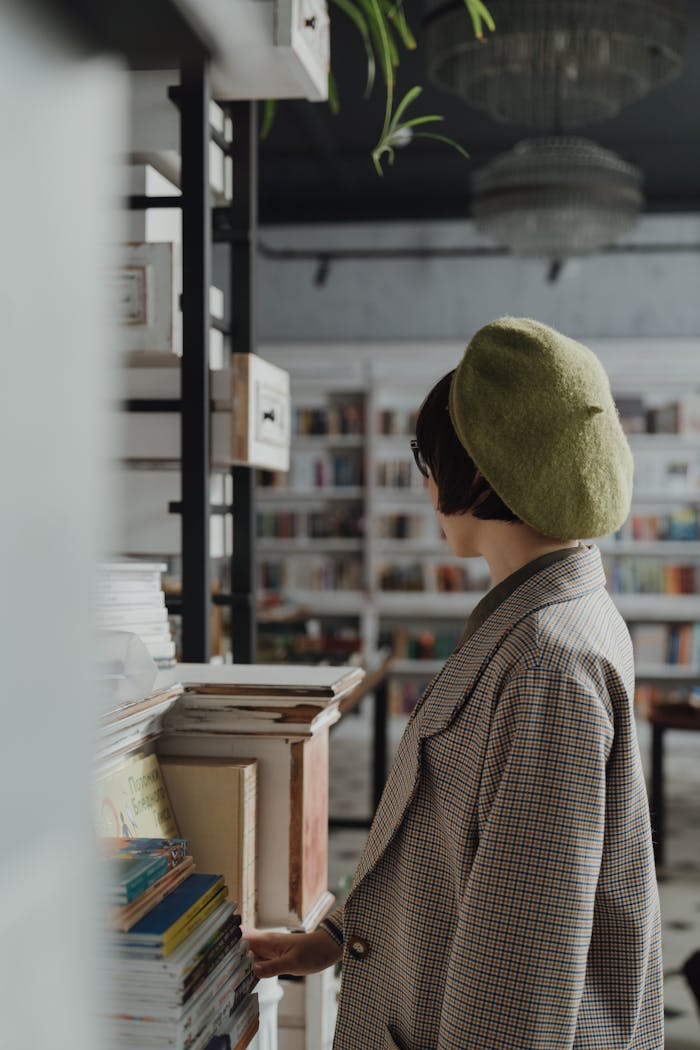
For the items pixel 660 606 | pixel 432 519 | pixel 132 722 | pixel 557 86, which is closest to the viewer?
pixel 132 722

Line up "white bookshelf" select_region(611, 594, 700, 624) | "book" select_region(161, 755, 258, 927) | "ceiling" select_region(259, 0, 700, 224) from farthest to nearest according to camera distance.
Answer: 1. "white bookshelf" select_region(611, 594, 700, 624)
2. "ceiling" select_region(259, 0, 700, 224)
3. "book" select_region(161, 755, 258, 927)

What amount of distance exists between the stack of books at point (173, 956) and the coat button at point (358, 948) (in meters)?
0.11

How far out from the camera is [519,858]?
0.94 m

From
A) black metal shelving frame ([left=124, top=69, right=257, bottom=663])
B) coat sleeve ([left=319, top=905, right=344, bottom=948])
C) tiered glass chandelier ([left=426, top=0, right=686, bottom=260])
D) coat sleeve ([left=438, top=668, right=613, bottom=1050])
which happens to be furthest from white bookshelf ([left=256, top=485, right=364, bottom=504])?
coat sleeve ([left=438, top=668, right=613, bottom=1050])

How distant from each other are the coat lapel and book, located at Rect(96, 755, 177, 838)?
28 centimetres

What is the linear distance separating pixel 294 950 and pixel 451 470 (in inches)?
22.6

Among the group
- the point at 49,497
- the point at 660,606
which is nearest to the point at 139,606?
the point at 49,497

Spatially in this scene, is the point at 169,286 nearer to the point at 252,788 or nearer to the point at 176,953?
the point at 252,788

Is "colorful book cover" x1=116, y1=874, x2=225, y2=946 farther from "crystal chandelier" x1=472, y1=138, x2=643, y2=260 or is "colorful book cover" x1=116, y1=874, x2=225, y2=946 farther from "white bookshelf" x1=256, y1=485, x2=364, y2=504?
"white bookshelf" x1=256, y1=485, x2=364, y2=504

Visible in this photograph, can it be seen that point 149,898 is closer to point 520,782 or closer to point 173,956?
point 173,956

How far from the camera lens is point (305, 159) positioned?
7141mm

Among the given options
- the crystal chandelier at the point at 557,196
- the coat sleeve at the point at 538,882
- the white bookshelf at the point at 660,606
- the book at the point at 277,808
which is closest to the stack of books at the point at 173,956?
the coat sleeve at the point at 538,882

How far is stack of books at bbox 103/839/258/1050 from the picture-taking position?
35.9 inches

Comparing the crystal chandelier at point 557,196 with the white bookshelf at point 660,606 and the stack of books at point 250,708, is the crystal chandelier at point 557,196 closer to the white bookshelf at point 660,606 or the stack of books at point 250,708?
the white bookshelf at point 660,606
